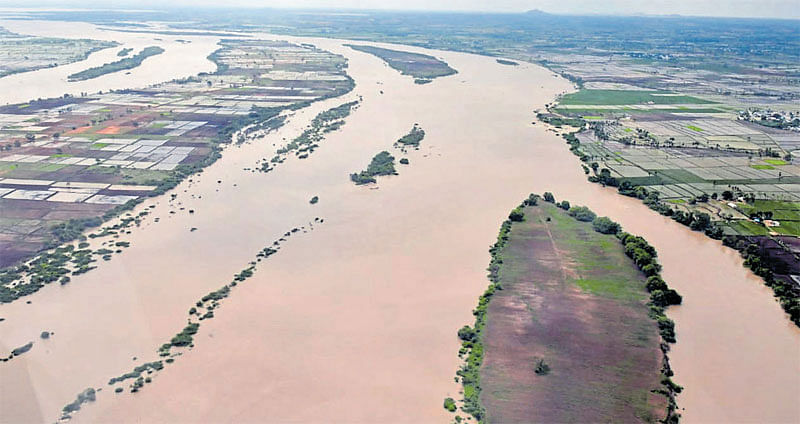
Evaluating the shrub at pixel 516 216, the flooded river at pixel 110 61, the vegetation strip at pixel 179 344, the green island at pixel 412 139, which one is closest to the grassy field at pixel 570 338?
the shrub at pixel 516 216

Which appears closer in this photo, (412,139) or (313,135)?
(412,139)

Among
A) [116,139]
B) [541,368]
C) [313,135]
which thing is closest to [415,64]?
[313,135]

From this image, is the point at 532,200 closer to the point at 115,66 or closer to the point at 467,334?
the point at 467,334

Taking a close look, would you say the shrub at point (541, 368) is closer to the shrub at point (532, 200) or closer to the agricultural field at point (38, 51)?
the shrub at point (532, 200)

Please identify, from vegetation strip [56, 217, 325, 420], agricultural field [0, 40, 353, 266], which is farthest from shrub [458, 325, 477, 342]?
agricultural field [0, 40, 353, 266]

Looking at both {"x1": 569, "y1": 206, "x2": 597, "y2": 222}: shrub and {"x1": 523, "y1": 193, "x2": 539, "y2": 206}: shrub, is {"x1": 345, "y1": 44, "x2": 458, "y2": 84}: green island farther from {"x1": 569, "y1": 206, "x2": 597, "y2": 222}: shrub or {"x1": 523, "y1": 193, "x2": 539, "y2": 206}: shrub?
{"x1": 569, "y1": 206, "x2": 597, "y2": 222}: shrub

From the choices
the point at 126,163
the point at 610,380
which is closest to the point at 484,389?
the point at 610,380
